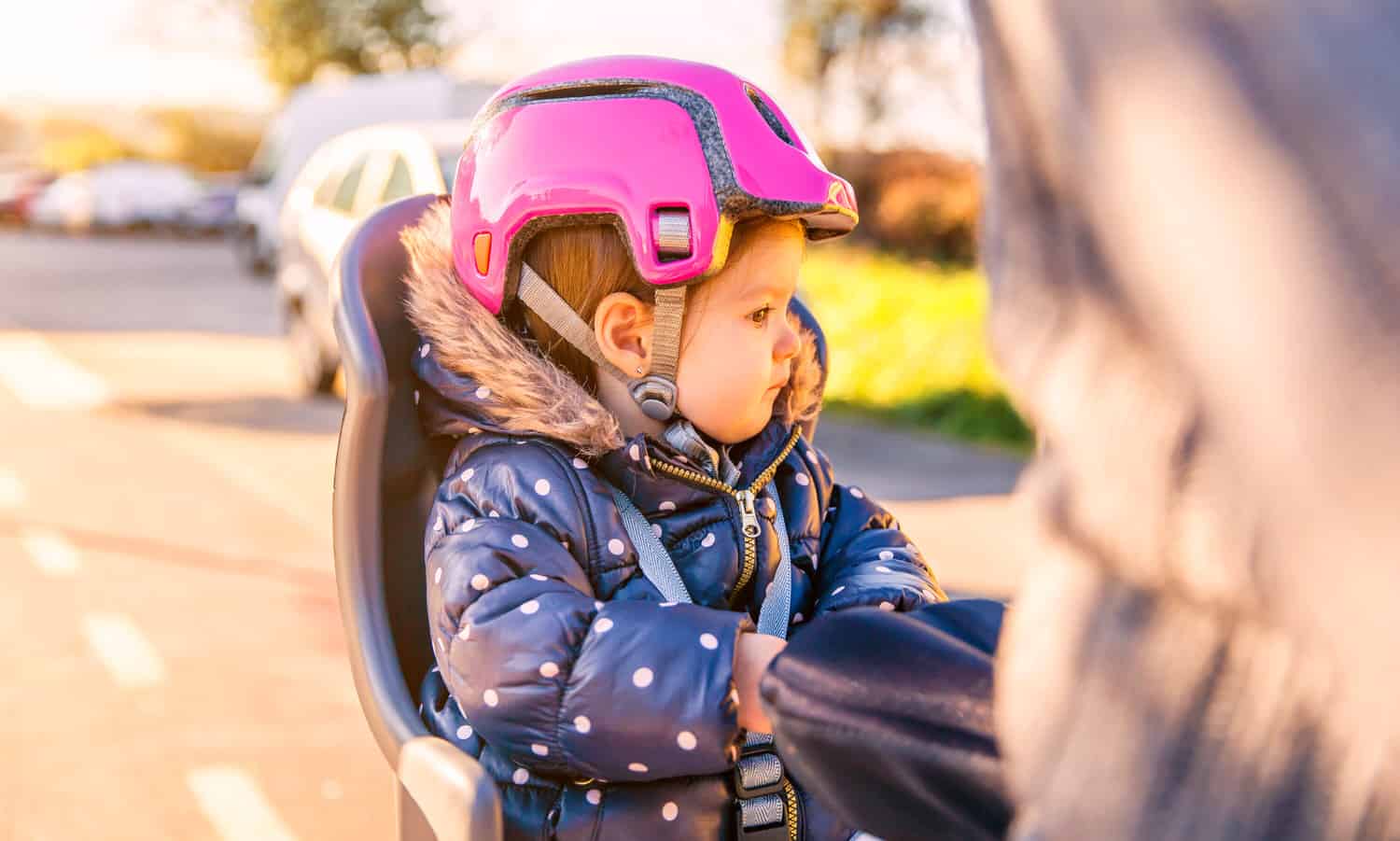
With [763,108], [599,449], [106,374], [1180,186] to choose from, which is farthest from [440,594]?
[106,374]

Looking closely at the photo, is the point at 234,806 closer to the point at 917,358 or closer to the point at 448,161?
the point at 448,161

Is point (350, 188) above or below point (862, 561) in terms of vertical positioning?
below

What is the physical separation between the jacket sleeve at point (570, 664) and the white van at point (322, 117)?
9355 millimetres

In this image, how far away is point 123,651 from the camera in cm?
450

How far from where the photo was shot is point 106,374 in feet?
33.6

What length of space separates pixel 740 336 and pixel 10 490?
5528 millimetres

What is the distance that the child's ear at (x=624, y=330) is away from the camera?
1.94m

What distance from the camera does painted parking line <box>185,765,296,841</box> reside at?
3.34 metres

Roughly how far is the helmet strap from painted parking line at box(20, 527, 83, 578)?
393cm

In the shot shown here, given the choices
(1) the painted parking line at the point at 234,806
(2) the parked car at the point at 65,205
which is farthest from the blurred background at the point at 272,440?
(2) the parked car at the point at 65,205

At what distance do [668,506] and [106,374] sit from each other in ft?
30.2

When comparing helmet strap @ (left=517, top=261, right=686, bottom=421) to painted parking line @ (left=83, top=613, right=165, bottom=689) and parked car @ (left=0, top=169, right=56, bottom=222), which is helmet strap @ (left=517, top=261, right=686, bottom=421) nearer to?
painted parking line @ (left=83, top=613, right=165, bottom=689)

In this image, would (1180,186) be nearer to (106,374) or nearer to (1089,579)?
(1089,579)

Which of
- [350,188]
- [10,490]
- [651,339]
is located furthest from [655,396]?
[350,188]
